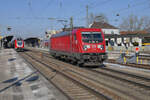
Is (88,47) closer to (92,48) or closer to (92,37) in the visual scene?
(92,48)

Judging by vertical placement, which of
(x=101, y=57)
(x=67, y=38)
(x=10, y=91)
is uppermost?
(x=67, y=38)

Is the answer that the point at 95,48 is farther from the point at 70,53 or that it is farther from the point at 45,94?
the point at 45,94

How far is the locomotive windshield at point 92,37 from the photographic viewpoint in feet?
51.3

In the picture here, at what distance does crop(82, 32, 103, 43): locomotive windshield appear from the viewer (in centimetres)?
1562

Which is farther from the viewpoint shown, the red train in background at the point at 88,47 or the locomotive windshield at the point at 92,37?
the locomotive windshield at the point at 92,37

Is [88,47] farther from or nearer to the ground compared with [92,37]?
nearer to the ground

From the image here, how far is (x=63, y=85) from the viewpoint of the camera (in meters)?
9.87

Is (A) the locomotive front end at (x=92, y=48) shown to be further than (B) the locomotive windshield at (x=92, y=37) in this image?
No

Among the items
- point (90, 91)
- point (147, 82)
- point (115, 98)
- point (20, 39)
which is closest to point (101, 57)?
point (147, 82)

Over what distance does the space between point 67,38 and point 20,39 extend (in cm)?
2975

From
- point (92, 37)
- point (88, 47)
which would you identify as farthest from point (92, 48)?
point (92, 37)

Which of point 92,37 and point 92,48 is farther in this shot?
point 92,37

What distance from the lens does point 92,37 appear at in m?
15.9

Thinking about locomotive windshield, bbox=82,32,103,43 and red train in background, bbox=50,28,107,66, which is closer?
red train in background, bbox=50,28,107,66
